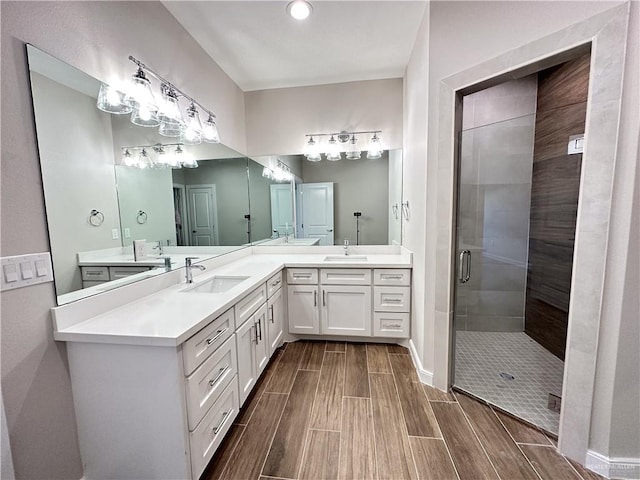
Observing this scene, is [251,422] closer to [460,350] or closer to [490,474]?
[490,474]

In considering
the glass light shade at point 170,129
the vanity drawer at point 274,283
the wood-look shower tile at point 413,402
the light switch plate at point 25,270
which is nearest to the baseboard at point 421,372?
the wood-look shower tile at point 413,402

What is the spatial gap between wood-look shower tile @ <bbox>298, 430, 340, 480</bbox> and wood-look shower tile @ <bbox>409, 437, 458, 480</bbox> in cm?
43

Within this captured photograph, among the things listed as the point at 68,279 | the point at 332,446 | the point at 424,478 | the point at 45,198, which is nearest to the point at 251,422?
the point at 332,446

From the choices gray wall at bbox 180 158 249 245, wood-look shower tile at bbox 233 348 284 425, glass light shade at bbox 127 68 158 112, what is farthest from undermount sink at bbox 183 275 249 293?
glass light shade at bbox 127 68 158 112

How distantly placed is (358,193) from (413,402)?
6.85ft

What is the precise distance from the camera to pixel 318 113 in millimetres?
2986

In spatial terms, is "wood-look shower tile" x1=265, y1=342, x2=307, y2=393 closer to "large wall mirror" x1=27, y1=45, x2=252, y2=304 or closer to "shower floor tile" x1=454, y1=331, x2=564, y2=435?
"large wall mirror" x1=27, y1=45, x2=252, y2=304

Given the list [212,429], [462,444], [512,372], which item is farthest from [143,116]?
[512,372]

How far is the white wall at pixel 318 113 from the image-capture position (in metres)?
2.86

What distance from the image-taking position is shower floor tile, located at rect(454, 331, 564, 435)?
69.9 inches

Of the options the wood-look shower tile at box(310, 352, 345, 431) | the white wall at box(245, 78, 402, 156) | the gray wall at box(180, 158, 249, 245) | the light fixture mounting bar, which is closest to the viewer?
the light fixture mounting bar

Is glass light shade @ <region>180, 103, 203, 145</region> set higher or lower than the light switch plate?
higher

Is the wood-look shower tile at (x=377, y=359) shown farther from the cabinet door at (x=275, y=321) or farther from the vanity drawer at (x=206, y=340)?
the vanity drawer at (x=206, y=340)

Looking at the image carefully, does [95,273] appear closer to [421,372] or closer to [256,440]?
[256,440]
